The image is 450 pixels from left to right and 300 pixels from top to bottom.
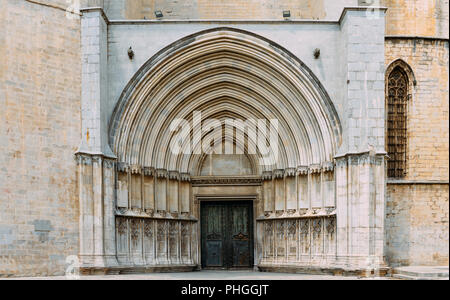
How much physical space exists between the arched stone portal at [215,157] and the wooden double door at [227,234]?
0.26 meters

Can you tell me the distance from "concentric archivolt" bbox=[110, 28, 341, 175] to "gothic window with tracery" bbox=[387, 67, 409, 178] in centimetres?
213

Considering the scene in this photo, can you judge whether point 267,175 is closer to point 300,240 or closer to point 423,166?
point 300,240

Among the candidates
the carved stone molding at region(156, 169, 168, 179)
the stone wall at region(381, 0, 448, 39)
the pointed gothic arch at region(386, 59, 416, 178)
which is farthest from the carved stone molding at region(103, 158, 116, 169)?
the stone wall at region(381, 0, 448, 39)

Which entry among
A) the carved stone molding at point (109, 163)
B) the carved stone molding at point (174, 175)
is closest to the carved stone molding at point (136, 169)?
the carved stone molding at point (109, 163)

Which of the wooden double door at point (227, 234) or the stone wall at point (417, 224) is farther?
the wooden double door at point (227, 234)

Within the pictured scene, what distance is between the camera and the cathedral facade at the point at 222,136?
1299 centimetres

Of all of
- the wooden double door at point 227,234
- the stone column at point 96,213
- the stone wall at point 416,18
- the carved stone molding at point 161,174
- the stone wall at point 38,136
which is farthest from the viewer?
the stone wall at point 416,18

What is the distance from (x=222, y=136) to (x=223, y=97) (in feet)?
3.48

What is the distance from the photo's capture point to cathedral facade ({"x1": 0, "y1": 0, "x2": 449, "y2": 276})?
12992 mm

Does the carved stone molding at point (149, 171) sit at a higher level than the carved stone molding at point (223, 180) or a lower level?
higher

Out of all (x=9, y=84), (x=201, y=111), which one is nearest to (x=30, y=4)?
(x=9, y=84)

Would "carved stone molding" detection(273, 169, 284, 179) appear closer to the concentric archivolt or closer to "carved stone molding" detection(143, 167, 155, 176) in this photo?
the concentric archivolt

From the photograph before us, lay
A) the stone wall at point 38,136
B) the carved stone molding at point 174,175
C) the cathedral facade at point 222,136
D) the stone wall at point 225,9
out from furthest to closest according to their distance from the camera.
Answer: the stone wall at point 225,9 → the carved stone molding at point 174,175 → the cathedral facade at point 222,136 → the stone wall at point 38,136

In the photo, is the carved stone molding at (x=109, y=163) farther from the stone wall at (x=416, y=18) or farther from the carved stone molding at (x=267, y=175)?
the stone wall at (x=416, y=18)
